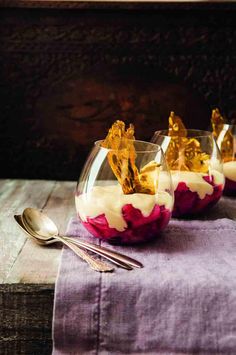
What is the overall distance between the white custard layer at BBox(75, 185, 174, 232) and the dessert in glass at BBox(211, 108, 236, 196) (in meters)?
0.37

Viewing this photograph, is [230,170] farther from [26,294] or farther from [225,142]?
[26,294]

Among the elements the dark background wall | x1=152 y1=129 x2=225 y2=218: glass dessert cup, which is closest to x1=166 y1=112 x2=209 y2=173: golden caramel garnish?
x1=152 y1=129 x2=225 y2=218: glass dessert cup

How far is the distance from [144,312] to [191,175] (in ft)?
1.18

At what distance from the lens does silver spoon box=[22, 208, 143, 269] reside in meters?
0.87

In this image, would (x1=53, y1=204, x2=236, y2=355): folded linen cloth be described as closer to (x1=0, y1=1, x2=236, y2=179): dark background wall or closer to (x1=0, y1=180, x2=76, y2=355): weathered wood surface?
→ (x1=0, y1=180, x2=76, y2=355): weathered wood surface

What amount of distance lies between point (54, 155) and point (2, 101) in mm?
208

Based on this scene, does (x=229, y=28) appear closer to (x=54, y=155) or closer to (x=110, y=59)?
(x=110, y=59)

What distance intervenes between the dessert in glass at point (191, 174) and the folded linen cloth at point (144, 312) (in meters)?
0.27

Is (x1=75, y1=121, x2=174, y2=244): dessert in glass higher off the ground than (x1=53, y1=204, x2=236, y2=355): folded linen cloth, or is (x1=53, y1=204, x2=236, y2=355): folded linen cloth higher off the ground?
(x1=75, y1=121, x2=174, y2=244): dessert in glass

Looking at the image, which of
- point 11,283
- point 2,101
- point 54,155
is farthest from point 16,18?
point 11,283

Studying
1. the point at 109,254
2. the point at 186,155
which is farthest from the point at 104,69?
the point at 109,254

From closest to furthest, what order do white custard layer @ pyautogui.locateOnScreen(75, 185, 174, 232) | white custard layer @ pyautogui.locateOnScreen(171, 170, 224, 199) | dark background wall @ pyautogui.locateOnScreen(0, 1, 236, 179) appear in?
white custard layer @ pyautogui.locateOnScreen(75, 185, 174, 232), white custard layer @ pyautogui.locateOnScreen(171, 170, 224, 199), dark background wall @ pyautogui.locateOnScreen(0, 1, 236, 179)

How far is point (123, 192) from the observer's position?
944 millimetres

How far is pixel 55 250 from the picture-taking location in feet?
3.13
